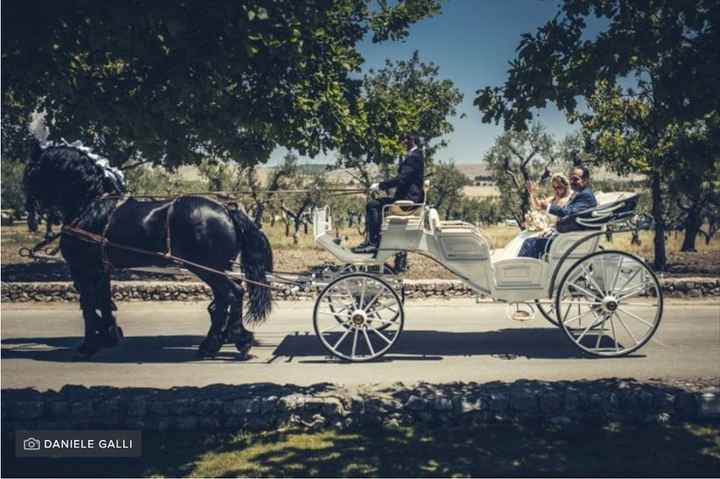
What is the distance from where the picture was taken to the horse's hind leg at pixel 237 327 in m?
8.55

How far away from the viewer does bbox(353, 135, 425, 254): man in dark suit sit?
28.6 ft

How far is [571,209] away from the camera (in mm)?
8633

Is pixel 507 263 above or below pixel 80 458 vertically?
above

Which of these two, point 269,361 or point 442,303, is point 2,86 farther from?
point 442,303

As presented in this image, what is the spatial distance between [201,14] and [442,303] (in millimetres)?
8935

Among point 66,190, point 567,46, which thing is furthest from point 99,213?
point 567,46

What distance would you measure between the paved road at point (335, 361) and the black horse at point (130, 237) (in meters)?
0.67

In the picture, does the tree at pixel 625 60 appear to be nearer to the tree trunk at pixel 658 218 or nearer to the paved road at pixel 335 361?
the paved road at pixel 335 361

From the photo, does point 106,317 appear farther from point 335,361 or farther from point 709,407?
point 709,407

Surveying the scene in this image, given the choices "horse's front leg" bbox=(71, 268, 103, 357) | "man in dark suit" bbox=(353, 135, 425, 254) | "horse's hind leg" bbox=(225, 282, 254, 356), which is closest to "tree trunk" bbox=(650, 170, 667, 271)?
"man in dark suit" bbox=(353, 135, 425, 254)

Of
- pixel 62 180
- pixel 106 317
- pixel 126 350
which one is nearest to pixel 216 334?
pixel 126 350

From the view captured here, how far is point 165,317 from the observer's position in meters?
11.9

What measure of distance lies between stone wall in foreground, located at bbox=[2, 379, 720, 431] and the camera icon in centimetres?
37

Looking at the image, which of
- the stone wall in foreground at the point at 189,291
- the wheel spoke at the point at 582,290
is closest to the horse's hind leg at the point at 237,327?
the wheel spoke at the point at 582,290
